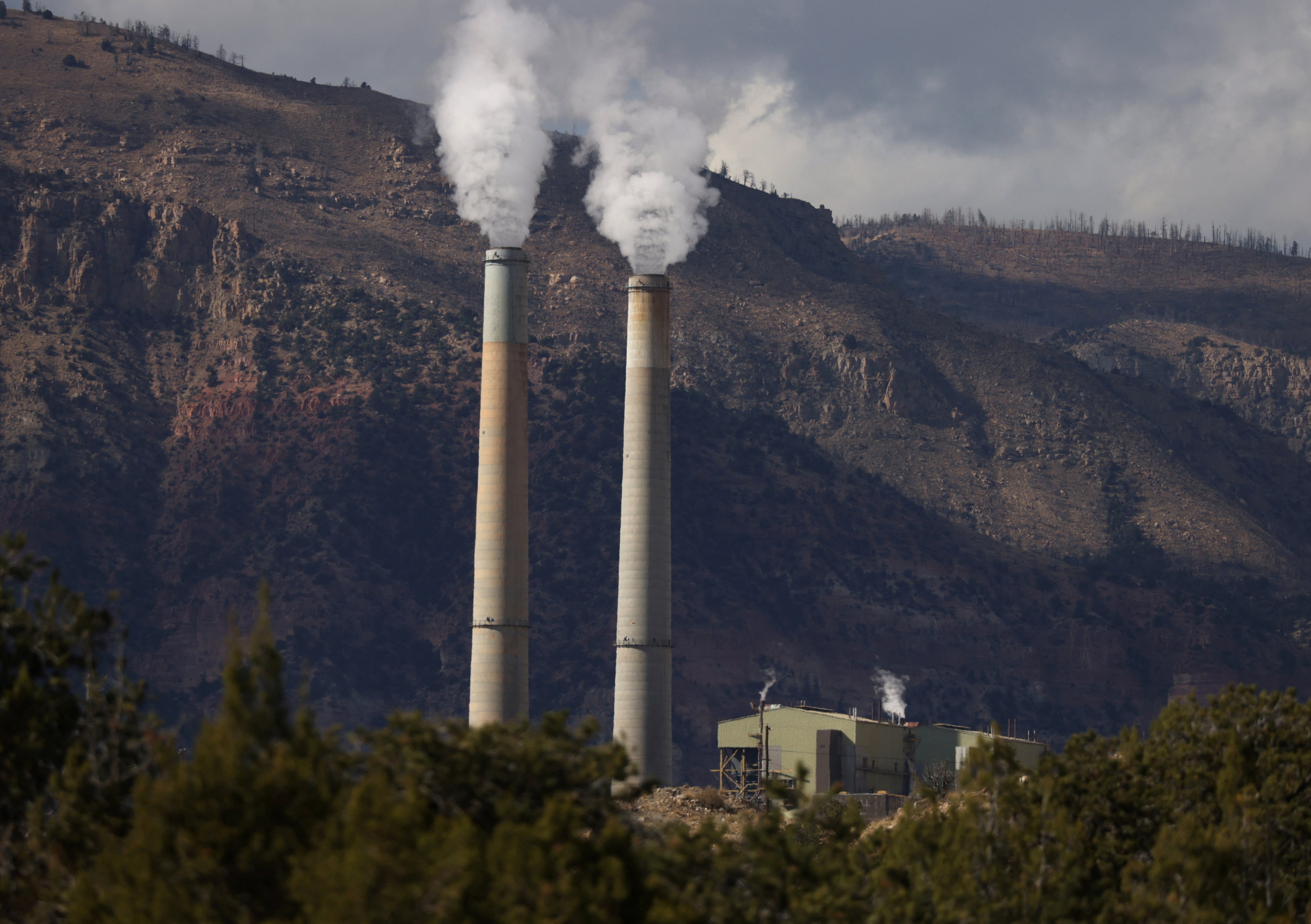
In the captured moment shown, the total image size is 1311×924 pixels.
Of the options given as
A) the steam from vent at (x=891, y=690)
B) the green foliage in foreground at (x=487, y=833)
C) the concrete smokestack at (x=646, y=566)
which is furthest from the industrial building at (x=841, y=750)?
the steam from vent at (x=891, y=690)

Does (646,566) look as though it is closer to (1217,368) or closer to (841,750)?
(841,750)

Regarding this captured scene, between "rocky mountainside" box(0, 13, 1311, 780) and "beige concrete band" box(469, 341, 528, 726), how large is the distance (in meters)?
51.4

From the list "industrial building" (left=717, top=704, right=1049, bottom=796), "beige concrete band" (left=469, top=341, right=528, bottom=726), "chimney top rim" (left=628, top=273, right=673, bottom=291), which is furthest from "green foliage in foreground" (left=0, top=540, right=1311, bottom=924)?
"industrial building" (left=717, top=704, right=1049, bottom=796)

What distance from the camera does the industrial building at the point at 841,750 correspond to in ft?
212

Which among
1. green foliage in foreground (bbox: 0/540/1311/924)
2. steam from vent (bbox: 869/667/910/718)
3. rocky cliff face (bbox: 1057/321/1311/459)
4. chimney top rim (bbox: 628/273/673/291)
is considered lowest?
green foliage in foreground (bbox: 0/540/1311/924)

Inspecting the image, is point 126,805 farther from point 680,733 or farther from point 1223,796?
point 680,733

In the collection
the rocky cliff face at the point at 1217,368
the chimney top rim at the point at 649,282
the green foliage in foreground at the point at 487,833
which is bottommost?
the green foliage in foreground at the point at 487,833

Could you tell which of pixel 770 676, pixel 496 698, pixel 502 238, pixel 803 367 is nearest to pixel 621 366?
pixel 803 367

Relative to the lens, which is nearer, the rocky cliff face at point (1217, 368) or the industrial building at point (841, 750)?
the industrial building at point (841, 750)

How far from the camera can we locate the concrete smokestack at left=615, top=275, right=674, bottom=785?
5288 centimetres

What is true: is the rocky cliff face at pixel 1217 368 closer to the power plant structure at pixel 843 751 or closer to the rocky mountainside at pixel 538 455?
the rocky mountainside at pixel 538 455

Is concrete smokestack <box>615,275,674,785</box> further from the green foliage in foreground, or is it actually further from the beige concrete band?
the green foliage in foreground

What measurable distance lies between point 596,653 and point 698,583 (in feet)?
32.2

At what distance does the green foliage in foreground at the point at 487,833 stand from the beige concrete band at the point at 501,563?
23.1 m
